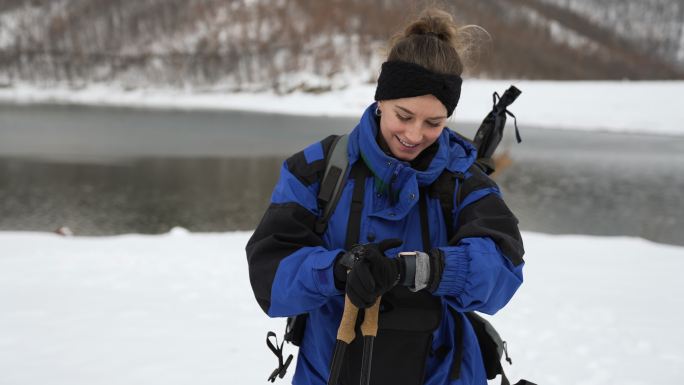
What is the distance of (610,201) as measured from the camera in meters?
14.9

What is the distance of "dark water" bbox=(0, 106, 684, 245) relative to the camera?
40.9 ft

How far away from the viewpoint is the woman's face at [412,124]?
5.52 feet

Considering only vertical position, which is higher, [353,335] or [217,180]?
[353,335]

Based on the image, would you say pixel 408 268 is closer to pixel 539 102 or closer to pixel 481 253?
pixel 481 253

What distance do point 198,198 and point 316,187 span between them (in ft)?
44.6

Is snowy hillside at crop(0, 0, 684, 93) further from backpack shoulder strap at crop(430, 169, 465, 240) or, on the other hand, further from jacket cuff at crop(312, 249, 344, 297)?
jacket cuff at crop(312, 249, 344, 297)

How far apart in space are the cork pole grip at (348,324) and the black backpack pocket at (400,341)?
7 centimetres

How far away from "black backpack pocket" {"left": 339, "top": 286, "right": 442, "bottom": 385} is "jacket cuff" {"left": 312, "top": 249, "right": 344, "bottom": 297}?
224 millimetres

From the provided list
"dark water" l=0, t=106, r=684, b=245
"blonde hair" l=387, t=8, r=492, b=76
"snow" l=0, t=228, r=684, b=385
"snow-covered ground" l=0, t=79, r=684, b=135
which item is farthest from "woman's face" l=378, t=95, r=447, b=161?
"snow-covered ground" l=0, t=79, r=684, b=135

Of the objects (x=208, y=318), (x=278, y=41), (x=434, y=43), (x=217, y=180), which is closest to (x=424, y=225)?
(x=434, y=43)

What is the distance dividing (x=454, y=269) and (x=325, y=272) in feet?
1.21

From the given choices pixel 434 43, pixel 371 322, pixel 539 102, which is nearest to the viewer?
pixel 371 322

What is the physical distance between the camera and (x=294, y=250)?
1632 mm

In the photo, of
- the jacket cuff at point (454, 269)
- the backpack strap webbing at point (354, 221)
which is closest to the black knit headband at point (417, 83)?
the backpack strap webbing at point (354, 221)
